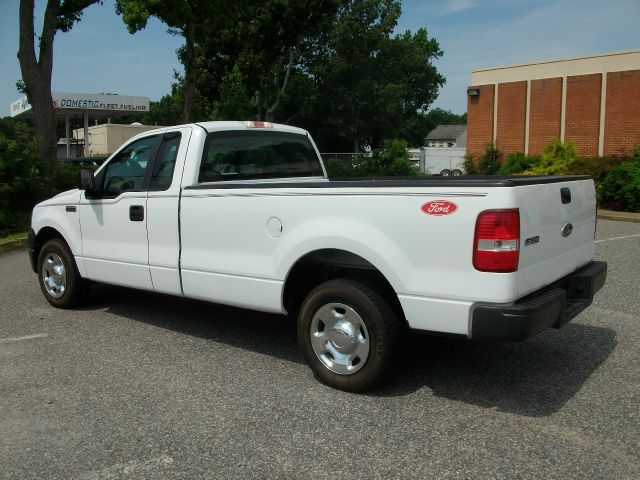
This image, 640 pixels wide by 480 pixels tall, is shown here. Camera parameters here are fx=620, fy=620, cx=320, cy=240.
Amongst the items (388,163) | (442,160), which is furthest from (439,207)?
(442,160)

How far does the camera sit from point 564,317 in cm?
423

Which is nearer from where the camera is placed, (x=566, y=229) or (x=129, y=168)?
(x=566, y=229)

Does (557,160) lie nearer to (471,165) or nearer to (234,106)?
(471,165)

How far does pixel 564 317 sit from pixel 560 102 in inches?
993

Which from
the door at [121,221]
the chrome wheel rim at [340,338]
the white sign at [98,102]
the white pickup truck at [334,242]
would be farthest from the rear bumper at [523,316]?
the white sign at [98,102]

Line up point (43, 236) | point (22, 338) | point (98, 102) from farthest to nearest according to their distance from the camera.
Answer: point (98, 102), point (43, 236), point (22, 338)

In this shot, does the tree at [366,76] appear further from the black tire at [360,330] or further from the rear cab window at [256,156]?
the black tire at [360,330]

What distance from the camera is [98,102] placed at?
44.3 m

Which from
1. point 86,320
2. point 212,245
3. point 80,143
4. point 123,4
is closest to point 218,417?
point 212,245

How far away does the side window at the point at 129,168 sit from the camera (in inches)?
231

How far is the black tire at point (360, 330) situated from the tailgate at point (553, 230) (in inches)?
35.6

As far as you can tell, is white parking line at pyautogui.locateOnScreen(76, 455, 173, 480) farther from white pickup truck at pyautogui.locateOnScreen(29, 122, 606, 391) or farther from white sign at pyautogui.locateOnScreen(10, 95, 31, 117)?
white sign at pyautogui.locateOnScreen(10, 95, 31, 117)

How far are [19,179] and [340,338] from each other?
11.3 meters

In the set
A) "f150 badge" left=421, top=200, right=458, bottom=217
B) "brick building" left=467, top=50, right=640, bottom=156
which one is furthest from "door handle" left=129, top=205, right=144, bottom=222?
"brick building" left=467, top=50, right=640, bottom=156
